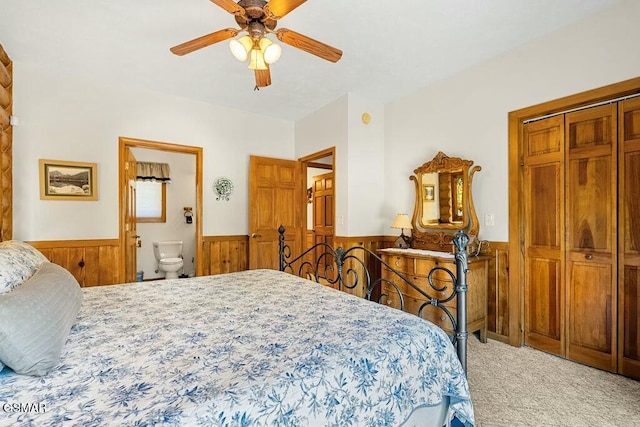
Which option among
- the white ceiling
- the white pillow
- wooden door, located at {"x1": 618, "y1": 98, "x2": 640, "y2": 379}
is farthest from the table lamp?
the white pillow

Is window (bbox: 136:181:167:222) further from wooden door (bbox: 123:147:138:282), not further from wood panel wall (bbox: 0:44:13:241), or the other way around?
wood panel wall (bbox: 0:44:13:241)

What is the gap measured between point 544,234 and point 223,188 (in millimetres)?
3605

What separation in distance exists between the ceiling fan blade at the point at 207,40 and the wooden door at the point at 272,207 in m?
2.12

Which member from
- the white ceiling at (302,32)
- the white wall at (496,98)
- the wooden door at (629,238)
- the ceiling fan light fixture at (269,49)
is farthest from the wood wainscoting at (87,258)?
the wooden door at (629,238)

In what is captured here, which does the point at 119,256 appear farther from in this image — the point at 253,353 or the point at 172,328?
the point at 253,353

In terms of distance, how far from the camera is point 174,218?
568 cm

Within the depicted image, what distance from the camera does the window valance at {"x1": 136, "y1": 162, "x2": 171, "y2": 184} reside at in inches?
211

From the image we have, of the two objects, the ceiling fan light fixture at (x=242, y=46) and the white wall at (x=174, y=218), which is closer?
the ceiling fan light fixture at (x=242, y=46)

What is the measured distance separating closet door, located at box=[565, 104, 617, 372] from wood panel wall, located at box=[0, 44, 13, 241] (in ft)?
15.9

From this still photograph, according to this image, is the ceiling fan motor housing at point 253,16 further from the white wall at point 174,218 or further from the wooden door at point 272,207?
the white wall at point 174,218

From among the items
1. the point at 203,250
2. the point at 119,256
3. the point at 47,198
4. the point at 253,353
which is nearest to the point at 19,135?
the point at 47,198

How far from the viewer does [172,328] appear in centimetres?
124

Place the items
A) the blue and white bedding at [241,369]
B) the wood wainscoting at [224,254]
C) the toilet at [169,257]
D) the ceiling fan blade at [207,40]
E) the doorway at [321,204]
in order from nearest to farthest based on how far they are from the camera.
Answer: the blue and white bedding at [241,369] → the ceiling fan blade at [207,40] → the wood wainscoting at [224,254] → the toilet at [169,257] → the doorway at [321,204]

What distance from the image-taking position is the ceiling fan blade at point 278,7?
5.56 feet
